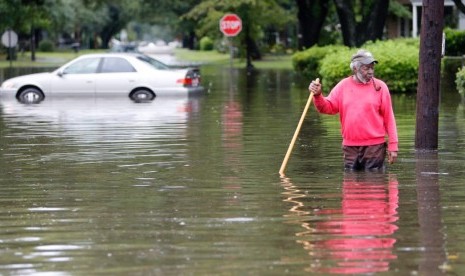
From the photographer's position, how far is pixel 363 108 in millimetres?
12867

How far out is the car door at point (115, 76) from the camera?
101 feet

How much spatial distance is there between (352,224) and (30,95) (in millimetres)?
21589

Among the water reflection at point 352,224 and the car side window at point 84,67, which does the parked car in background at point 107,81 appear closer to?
the car side window at point 84,67

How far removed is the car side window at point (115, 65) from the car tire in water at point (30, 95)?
A: 1.64m

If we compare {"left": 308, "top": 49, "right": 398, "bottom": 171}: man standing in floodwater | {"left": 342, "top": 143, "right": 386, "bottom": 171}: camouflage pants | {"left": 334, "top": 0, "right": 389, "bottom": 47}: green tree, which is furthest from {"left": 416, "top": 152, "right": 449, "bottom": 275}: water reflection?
{"left": 334, "top": 0, "right": 389, "bottom": 47}: green tree

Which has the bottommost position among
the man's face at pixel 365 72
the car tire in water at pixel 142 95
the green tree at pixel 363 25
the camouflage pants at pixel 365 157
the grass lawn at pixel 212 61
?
the grass lawn at pixel 212 61

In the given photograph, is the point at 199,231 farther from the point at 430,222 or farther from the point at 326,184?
the point at 326,184

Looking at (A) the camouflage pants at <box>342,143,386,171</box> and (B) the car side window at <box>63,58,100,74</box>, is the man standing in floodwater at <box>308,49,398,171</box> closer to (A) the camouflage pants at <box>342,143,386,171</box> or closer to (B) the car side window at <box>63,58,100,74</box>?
(A) the camouflage pants at <box>342,143,386,171</box>

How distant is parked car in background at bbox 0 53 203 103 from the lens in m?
30.5

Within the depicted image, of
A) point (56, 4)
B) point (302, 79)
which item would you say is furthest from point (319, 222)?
point (56, 4)

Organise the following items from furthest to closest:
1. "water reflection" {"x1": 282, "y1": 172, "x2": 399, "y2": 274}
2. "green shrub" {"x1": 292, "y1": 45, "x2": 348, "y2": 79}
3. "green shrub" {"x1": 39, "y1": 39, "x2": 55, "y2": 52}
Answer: "green shrub" {"x1": 39, "y1": 39, "x2": 55, "y2": 52}
"green shrub" {"x1": 292, "y1": 45, "x2": 348, "y2": 79}
"water reflection" {"x1": 282, "y1": 172, "x2": 399, "y2": 274}

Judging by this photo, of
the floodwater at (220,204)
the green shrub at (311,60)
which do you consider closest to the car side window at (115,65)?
the floodwater at (220,204)

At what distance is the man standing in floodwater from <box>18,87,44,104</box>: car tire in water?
1850 cm

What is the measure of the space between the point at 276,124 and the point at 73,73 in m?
10.6
